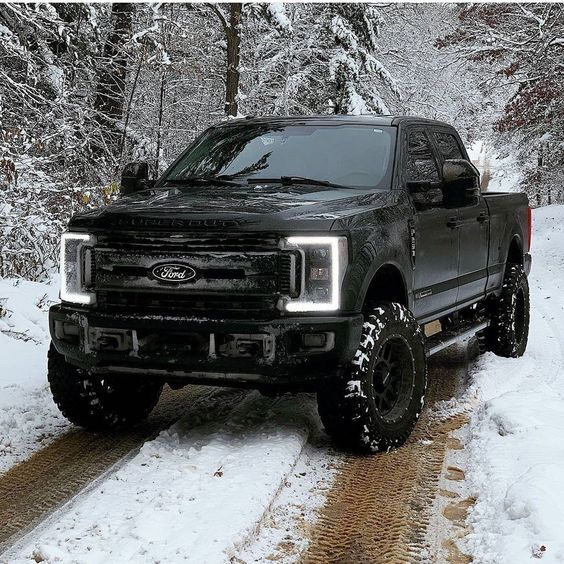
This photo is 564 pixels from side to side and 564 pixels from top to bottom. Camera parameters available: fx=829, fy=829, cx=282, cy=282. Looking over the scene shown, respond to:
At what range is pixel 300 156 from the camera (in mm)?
5633

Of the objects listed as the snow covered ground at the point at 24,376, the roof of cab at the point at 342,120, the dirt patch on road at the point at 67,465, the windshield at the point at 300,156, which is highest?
the roof of cab at the point at 342,120

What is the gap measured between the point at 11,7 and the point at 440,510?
8262 millimetres

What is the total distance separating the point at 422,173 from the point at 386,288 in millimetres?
1220

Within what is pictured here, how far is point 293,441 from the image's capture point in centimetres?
471

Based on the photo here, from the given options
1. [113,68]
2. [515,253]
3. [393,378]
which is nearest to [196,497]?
[393,378]

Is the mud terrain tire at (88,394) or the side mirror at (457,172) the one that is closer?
the mud terrain tire at (88,394)

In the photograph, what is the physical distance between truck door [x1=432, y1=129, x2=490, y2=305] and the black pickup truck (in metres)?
0.56

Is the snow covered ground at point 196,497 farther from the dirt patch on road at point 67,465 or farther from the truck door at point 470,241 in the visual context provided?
the truck door at point 470,241

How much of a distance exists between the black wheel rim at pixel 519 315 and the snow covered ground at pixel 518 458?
0.74ft

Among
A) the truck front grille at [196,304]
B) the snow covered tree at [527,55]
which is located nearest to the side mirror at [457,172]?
the truck front grille at [196,304]

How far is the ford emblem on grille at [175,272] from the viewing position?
14.3 feet

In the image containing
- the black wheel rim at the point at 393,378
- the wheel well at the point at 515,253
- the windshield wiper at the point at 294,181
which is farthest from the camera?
the wheel well at the point at 515,253

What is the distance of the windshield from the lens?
549 centimetres

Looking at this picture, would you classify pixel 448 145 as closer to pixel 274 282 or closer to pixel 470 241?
pixel 470 241
